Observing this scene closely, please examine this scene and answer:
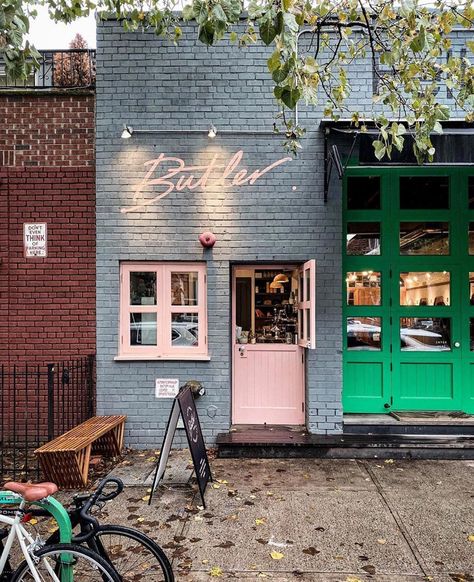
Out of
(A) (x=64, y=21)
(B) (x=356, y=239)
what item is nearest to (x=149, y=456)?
(B) (x=356, y=239)

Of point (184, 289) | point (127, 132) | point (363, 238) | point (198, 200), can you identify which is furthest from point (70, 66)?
point (363, 238)

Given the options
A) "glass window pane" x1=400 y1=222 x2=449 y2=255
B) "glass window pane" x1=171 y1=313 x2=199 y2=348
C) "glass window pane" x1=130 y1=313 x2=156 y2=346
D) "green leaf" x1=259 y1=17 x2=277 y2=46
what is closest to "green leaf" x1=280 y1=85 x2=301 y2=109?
"green leaf" x1=259 y1=17 x2=277 y2=46

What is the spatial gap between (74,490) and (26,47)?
4.61 metres

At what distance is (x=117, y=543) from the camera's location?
159 inches

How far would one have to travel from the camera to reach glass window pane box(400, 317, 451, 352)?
23.3 ft

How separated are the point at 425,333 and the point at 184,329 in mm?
3622

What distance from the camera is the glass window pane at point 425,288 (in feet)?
23.3

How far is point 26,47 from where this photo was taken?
4.38 meters

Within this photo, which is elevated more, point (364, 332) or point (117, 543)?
point (364, 332)

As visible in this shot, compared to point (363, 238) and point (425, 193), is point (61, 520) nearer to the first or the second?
point (363, 238)

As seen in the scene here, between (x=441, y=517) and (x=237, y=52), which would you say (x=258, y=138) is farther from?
(x=441, y=517)

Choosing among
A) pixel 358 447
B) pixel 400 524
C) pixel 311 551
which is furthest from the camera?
pixel 358 447

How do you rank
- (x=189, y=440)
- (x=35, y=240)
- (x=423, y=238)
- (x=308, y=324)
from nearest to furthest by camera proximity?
(x=189, y=440), (x=308, y=324), (x=35, y=240), (x=423, y=238)

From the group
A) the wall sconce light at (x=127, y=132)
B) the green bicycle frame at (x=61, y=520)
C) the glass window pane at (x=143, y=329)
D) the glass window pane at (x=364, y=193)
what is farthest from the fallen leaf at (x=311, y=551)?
the wall sconce light at (x=127, y=132)
